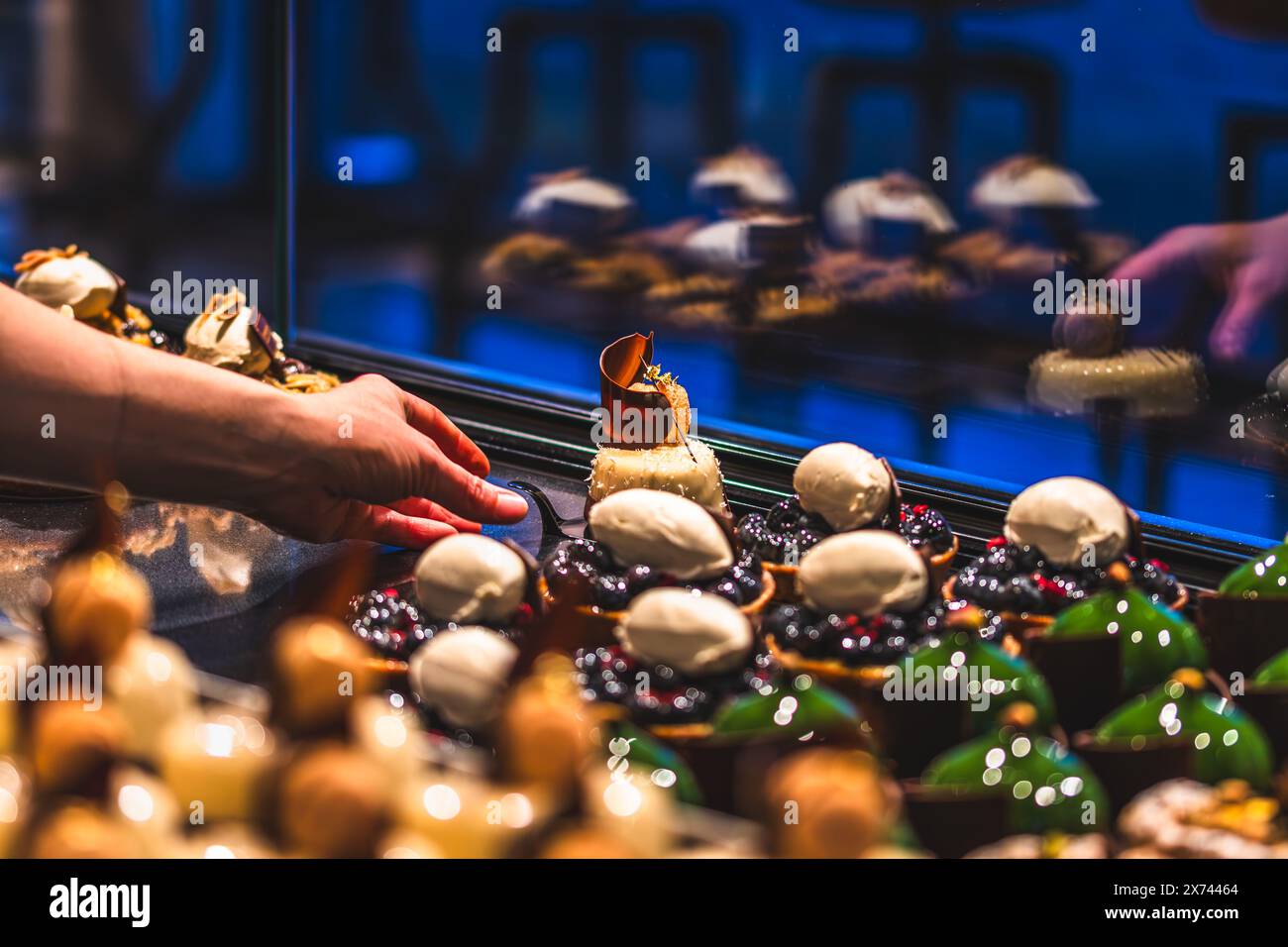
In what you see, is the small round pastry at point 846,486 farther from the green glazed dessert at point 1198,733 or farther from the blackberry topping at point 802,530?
the green glazed dessert at point 1198,733

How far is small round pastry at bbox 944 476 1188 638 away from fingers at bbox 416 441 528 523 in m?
0.59

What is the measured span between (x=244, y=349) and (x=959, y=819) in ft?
5.34

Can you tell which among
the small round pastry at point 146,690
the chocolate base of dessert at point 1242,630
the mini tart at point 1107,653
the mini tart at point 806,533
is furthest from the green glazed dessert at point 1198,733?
the small round pastry at point 146,690

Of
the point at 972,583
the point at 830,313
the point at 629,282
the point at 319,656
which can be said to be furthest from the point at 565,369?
the point at 319,656

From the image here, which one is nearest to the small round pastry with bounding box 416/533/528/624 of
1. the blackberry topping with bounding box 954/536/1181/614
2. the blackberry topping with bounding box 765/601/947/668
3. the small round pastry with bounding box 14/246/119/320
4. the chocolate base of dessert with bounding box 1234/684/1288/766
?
the blackberry topping with bounding box 765/601/947/668

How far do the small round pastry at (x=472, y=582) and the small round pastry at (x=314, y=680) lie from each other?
1.38ft

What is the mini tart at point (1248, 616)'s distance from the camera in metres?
1.50

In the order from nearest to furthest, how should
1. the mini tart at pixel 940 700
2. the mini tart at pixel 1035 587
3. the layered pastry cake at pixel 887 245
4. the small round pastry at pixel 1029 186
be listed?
the mini tart at pixel 940 700, the mini tart at pixel 1035 587, the small round pastry at pixel 1029 186, the layered pastry cake at pixel 887 245

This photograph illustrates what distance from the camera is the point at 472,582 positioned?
158 cm

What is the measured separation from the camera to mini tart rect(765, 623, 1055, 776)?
130 centimetres

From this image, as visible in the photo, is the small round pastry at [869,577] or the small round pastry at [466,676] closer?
the small round pastry at [466,676]

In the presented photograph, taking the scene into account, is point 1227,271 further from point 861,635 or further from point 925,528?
point 861,635
